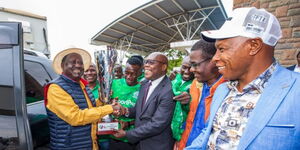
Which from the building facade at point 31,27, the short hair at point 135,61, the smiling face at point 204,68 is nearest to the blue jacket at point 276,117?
the smiling face at point 204,68

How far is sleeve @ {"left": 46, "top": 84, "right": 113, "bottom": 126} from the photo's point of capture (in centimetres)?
187

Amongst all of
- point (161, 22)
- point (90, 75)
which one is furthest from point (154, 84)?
point (161, 22)

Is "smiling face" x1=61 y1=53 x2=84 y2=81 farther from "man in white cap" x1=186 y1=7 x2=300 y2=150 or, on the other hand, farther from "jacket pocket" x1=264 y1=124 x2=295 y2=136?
"jacket pocket" x1=264 y1=124 x2=295 y2=136

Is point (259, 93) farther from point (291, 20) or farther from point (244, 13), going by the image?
point (291, 20)

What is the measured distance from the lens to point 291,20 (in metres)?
3.06

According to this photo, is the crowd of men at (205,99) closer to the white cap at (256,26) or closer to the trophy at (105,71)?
the white cap at (256,26)

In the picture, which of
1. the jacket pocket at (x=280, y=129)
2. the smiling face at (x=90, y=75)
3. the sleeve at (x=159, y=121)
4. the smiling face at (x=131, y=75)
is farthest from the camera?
the smiling face at (x=90, y=75)

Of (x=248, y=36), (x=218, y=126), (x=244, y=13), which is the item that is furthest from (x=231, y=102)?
(x=244, y=13)

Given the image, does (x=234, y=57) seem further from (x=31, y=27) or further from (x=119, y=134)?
(x=31, y=27)

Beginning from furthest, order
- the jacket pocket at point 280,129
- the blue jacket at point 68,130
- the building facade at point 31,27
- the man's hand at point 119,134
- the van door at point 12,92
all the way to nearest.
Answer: the building facade at point 31,27 < the man's hand at point 119,134 < the blue jacket at point 68,130 < the van door at point 12,92 < the jacket pocket at point 280,129

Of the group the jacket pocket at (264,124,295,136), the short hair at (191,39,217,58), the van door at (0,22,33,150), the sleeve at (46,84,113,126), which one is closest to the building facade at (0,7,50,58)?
the sleeve at (46,84,113,126)

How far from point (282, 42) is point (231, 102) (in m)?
2.55

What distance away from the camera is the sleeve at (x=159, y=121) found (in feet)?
6.73

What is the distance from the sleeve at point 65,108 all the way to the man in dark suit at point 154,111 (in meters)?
0.47
